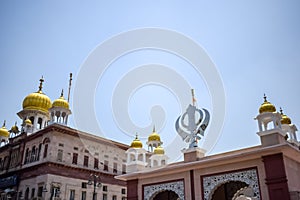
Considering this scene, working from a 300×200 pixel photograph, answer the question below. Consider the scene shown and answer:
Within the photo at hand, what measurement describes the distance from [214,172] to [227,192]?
3.55 metres

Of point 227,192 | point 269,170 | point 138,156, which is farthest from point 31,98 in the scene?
point 269,170

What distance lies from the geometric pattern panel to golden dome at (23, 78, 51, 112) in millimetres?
25500

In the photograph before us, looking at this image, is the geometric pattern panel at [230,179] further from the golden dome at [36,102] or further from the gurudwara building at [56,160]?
the golden dome at [36,102]

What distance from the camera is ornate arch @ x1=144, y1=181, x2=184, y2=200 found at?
695 inches

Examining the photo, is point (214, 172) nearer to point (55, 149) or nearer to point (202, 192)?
point (202, 192)

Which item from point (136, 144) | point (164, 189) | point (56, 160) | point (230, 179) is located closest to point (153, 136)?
point (56, 160)

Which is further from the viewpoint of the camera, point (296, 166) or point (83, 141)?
point (83, 141)

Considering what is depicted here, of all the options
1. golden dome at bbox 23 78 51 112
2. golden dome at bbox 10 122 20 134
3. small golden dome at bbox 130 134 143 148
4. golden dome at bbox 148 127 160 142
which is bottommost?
small golden dome at bbox 130 134 143 148

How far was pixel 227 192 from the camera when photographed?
19297 millimetres

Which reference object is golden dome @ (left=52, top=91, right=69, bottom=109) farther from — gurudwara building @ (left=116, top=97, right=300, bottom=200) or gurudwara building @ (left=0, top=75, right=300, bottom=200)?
gurudwara building @ (left=116, top=97, right=300, bottom=200)

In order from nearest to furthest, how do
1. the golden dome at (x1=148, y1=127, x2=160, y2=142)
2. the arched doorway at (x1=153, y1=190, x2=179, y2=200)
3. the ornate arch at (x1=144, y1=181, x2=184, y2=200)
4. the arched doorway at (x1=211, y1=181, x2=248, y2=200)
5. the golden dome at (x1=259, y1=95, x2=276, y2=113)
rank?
the golden dome at (x1=259, y1=95, x2=276, y2=113) → the ornate arch at (x1=144, y1=181, x2=184, y2=200) → the arched doorway at (x1=211, y1=181, x2=248, y2=200) → the arched doorway at (x1=153, y1=190, x2=179, y2=200) → the golden dome at (x1=148, y1=127, x2=160, y2=142)

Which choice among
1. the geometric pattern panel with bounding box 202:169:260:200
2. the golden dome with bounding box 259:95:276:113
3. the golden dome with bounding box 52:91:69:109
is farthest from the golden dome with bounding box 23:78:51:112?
the golden dome with bounding box 259:95:276:113

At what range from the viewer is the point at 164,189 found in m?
18.4

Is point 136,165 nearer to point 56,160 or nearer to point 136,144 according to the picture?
point 136,144
